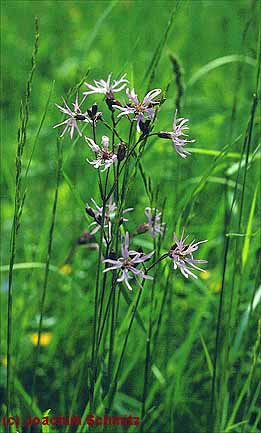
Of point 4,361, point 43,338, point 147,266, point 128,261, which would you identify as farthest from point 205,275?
point 128,261

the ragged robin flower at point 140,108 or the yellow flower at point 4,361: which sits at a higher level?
the ragged robin flower at point 140,108

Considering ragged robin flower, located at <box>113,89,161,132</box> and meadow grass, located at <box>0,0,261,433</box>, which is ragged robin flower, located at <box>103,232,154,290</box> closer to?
meadow grass, located at <box>0,0,261,433</box>

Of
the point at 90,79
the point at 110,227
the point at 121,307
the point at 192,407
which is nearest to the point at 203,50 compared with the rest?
the point at 90,79

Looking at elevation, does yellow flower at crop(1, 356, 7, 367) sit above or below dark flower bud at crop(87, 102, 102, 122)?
below

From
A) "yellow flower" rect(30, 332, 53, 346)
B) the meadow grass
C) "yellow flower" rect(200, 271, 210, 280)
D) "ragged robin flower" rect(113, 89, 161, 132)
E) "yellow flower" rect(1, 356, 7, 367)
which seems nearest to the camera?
"ragged robin flower" rect(113, 89, 161, 132)

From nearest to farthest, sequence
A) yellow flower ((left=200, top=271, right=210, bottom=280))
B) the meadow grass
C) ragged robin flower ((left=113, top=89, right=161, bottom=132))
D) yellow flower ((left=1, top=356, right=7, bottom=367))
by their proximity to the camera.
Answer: ragged robin flower ((left=113, top=89, right=161, bottom=132)) → the meadow grass → yellow flower ((left=1, top=356, right=7, bottom=367)) → yellow flower ((left=200, top=271, right=210, bottom=280))

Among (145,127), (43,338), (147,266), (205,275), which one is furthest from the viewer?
(205,275)

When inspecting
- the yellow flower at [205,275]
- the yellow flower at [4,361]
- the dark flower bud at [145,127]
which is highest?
the dark flower bud at [145,127]

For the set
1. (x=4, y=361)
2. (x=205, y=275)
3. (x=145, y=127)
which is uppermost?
(x=145, y=127)

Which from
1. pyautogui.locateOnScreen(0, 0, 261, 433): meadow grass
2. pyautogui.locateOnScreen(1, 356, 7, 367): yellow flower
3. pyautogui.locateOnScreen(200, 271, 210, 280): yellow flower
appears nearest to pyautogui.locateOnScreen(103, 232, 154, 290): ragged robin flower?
pyautogui.locateOnScreen(0, 0, 261, 433): meadow grass

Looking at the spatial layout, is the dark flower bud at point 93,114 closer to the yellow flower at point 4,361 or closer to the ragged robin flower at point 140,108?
the ragged robin flower at point 140,108

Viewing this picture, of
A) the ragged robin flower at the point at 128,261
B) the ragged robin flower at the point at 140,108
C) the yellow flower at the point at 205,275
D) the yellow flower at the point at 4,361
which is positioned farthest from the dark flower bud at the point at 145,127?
the yellow flower at the point at 205,275

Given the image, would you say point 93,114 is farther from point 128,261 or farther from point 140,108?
point 128,261
